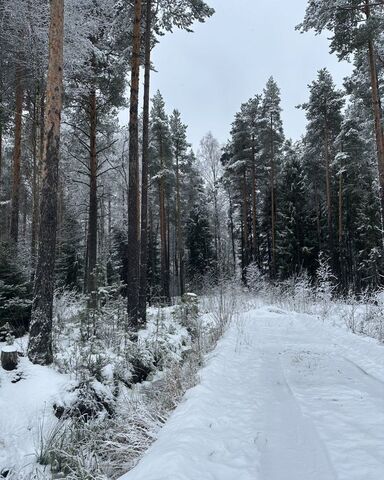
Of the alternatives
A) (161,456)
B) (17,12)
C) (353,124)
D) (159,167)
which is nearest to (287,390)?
(161,456)

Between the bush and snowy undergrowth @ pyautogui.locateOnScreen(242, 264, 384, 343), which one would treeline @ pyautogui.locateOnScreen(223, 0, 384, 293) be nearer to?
snowy undergrowth @ pyautogui.locateOnScreen(242, 264, 384, 343)

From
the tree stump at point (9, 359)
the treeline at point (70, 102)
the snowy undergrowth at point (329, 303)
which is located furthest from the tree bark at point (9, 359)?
the snowy undergrowth at point (329, 303)

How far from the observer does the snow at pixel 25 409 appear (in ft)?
13.0

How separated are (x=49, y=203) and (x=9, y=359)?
257 cm

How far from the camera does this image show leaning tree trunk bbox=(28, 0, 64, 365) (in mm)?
5980

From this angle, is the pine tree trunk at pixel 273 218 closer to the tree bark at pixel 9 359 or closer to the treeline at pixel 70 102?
the treeline at pixel 70 102

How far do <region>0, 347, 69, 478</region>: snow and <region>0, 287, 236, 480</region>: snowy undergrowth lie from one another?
0.01 m

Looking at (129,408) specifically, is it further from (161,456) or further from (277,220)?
(277,220)

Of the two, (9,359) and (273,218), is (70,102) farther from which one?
(273,218)

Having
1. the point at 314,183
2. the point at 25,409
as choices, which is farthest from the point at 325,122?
the point at 25,409

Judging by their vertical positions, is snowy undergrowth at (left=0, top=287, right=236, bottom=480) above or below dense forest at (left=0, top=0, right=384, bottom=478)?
Answer: below

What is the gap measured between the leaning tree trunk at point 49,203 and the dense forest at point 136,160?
19 millimetres

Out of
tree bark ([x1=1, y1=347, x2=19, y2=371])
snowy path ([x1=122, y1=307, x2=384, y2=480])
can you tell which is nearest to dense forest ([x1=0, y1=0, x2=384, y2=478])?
tree bark ([x1=1, y1=347, x2=19, y2=371])

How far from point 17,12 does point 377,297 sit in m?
11.5
